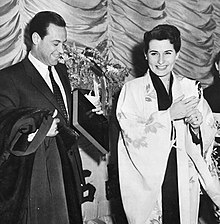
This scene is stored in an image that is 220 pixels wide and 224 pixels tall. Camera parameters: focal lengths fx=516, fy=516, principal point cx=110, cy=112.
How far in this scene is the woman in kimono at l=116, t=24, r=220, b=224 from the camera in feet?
7.45

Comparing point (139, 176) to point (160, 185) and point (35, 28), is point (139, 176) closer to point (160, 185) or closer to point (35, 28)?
point (160, 185)

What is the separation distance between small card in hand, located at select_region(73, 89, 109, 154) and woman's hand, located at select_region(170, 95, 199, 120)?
348 millimetres

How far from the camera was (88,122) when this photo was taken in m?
2.22

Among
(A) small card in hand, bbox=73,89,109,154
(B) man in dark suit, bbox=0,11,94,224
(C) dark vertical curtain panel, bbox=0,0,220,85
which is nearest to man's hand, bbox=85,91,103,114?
(A) small card in hand, bbox=73,89,109,154

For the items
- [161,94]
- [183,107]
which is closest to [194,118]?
[183,107]

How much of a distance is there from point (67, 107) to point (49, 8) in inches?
32.2

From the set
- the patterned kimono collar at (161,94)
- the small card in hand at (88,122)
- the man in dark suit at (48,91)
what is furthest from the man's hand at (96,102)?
the patterned kimono collar at (161,94)

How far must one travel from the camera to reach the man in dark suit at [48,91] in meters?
2.13

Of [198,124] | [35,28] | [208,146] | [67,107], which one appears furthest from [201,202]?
[35,28]

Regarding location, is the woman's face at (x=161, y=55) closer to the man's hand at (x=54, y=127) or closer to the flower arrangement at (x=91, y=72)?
the flower arrangement at (x=91, y=72)

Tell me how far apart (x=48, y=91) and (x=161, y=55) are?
0.52 metres

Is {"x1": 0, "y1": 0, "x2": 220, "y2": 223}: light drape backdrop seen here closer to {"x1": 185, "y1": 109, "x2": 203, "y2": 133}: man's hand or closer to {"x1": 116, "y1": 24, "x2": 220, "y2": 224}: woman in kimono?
{"x1": 116, "y1": 24, "x2": 220, "y2": 224}: woman in kimono

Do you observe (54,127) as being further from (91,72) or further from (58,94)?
(91,72)

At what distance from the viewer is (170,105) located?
2334 millimetres
